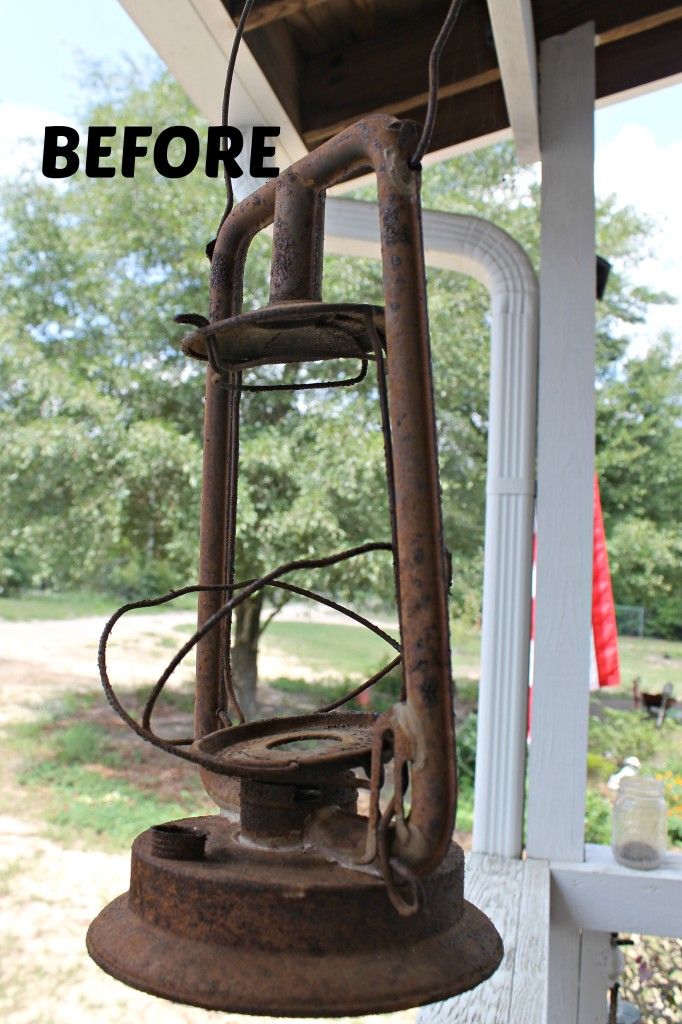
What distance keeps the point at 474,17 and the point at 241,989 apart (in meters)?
2.08

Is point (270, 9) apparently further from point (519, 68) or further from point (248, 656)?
point (248, 656)

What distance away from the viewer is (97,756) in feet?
25.6

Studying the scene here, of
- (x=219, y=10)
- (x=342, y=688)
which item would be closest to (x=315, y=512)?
(x=342, y=688)

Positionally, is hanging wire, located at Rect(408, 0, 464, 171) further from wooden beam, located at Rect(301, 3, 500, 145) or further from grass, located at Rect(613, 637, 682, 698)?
grass, located at Rect(613, 637, 682, 698)

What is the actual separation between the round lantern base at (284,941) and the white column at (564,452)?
1.57 metres

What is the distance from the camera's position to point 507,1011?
132 centimetres

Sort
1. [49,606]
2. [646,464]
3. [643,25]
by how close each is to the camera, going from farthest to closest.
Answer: [49,606] < [646,464] < [643,25]

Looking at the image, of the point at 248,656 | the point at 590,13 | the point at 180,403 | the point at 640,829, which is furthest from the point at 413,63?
the point at 248,656

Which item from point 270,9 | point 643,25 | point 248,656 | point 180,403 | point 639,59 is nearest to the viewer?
point 270,9

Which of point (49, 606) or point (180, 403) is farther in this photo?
point (49, 606)

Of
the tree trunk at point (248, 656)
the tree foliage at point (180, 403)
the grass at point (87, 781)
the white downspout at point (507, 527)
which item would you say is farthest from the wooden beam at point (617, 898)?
the tree trunk at point (248, 656)

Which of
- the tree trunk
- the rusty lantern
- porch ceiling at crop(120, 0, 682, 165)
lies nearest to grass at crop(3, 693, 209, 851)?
the tree trunk

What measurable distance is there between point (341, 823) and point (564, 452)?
65.2 inches

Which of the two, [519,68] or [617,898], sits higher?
[519,68]
